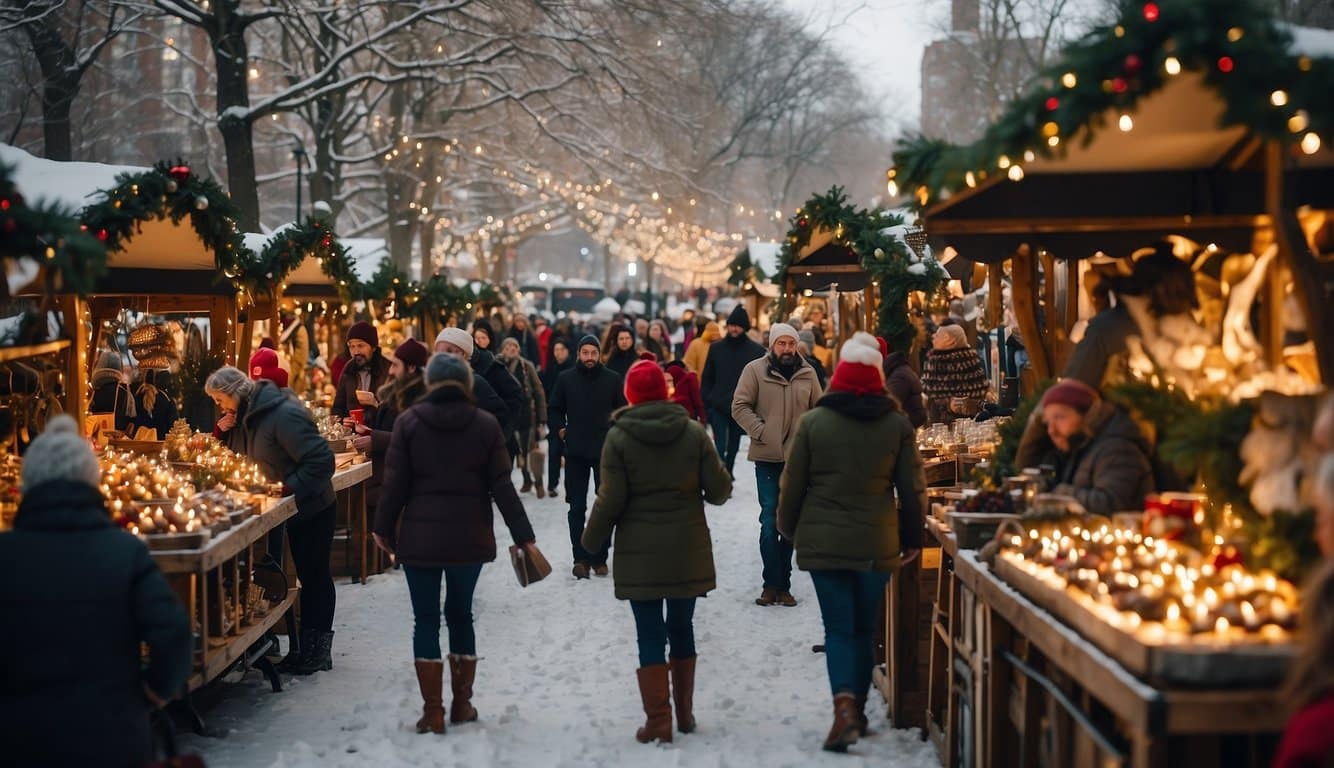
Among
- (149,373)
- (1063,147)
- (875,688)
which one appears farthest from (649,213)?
(1063,147)

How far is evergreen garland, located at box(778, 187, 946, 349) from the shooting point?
13.1m

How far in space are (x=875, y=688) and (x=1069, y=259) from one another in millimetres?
2618

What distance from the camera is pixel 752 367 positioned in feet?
38.0

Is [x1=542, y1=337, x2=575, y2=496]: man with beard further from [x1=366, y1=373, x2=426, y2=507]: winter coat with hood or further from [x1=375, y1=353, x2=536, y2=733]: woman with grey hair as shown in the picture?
[x1=375, y1=353, x2=536, y2=733]: woman with grey hair

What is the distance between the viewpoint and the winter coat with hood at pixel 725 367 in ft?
52.9

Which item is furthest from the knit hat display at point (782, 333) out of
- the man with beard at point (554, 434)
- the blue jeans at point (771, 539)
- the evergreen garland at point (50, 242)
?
the evergreen garland at point (50, 242)

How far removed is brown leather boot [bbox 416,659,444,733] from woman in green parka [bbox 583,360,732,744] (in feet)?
3.29

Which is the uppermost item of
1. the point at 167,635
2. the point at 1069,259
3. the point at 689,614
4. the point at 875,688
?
the point at 1069,259

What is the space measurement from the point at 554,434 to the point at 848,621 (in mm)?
8329

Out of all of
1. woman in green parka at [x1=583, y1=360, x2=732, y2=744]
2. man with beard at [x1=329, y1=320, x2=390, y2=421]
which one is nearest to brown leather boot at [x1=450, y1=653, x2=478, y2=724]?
woman in green parka at [x1=583, y1=360, x2=732, y2=744]

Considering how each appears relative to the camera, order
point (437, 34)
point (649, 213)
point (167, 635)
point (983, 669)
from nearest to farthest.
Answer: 1. point (167, 635)
2. point (983, 669)
3. point (437, 34)
4. point (649, 213)

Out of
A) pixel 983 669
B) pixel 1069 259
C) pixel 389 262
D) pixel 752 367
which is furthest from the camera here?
pixel 389 262

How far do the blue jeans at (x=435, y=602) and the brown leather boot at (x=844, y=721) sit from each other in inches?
72.8

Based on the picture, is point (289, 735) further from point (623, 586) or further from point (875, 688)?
point (875, 688)
